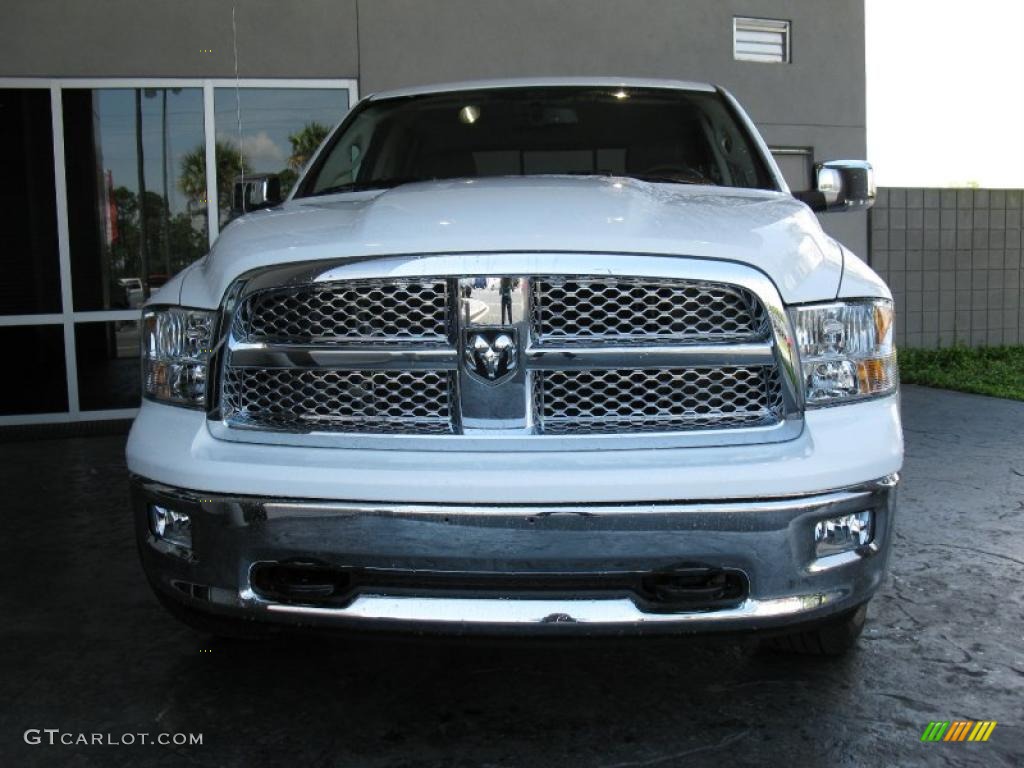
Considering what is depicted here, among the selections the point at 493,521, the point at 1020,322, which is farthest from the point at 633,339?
the point at 1020,322

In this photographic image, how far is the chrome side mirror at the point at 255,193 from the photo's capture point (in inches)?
156

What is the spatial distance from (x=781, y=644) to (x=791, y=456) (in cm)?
92

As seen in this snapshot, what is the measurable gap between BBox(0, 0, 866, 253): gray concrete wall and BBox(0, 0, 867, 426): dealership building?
2 centimetres

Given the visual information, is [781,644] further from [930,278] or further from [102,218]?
[930,278]

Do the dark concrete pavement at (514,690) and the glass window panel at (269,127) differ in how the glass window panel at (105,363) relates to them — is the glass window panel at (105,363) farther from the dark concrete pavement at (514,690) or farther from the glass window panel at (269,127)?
the dark concrete pavement at (514,690)

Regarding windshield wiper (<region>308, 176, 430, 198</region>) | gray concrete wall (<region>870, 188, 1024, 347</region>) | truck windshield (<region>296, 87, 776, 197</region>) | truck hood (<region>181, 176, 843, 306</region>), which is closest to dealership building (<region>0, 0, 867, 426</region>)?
truck windshield (<region>296, 87, 776, 197</region>)

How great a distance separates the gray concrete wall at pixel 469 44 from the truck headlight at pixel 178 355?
6221 mm

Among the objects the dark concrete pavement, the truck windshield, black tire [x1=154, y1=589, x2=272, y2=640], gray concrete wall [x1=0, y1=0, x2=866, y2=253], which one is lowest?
the dark concrete pavement

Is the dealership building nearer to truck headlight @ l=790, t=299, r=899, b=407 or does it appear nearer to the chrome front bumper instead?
the chrome front bumper

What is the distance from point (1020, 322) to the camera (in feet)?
41.2

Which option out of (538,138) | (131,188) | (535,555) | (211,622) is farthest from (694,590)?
(131,188)

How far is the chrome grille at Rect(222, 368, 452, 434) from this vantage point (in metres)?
2.30

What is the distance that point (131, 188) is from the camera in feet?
26.7

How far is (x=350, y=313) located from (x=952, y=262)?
37.1ft
